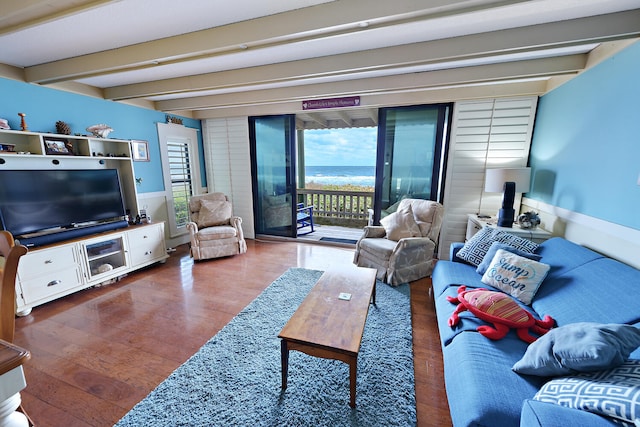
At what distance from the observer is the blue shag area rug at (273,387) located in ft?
4.39

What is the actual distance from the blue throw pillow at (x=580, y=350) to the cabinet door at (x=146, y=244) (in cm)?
374

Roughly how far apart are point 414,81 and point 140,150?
3.72 meters

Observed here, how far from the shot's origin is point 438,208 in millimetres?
2996

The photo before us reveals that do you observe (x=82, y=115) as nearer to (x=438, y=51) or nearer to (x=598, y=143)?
(x=438, y=51)

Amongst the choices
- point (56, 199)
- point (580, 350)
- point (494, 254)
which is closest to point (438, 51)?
point (494, 254)

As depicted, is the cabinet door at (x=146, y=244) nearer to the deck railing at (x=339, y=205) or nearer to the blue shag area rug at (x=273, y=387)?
the blue shag area rug at (x=273, y=387)

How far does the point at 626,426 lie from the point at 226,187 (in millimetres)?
4854

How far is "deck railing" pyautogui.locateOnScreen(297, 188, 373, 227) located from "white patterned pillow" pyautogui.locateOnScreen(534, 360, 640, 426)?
461 centimetres

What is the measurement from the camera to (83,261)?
8.63 feet

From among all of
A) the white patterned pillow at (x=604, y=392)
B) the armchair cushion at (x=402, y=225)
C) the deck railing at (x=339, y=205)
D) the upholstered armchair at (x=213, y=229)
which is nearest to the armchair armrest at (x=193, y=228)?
the upholstered armchair at (x=213, y=229)

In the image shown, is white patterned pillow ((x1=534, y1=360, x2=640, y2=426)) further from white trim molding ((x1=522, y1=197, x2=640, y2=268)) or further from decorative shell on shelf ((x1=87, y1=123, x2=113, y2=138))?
decorative shell on shelf ((x1=87, y1=123, x2=113, y2=138))

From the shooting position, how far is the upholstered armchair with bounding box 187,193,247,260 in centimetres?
351

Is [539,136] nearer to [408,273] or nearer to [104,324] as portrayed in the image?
[408,273]

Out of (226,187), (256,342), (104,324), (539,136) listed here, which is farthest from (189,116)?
(539,136)
